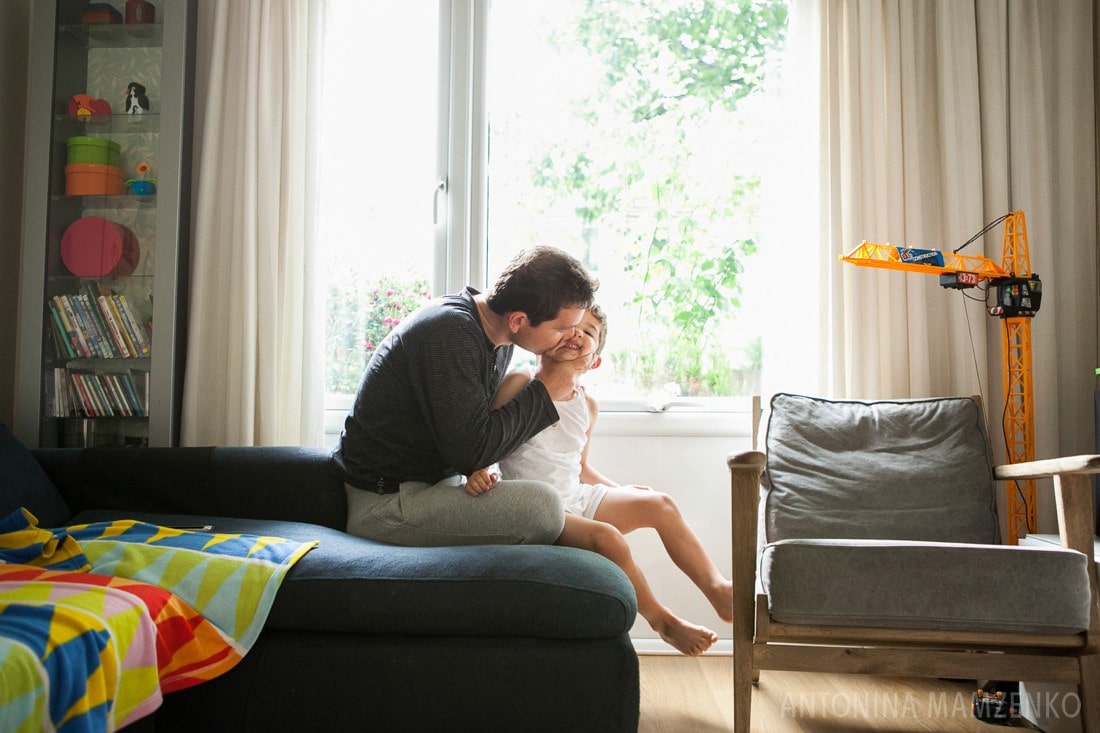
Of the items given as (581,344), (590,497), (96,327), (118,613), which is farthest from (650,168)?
(118,613)

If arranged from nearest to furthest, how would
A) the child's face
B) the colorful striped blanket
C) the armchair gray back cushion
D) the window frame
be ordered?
the colorful striped blanket, the child's face, the armchair gray back cushion, the window frame

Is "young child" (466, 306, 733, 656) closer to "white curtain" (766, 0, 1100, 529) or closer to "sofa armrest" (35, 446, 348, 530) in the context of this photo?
"sofa armrest" (35, 446, 348, 530)

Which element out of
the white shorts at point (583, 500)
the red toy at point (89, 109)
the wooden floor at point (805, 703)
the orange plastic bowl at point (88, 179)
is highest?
the red toy at point (89, 109)

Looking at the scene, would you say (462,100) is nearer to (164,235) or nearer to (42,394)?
(164,235)

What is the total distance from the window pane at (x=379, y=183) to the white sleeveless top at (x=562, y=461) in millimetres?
940

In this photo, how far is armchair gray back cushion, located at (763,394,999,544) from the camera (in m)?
2.37

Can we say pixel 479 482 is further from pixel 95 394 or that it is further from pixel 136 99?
pixel 136 99

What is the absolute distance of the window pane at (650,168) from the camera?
3.06 m

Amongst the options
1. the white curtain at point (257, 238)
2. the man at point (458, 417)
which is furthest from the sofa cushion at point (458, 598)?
the white curtain at point (257, 238)

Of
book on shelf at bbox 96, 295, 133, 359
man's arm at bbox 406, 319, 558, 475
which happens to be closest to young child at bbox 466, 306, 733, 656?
man's arm at bbox 406, 319, 558, 475

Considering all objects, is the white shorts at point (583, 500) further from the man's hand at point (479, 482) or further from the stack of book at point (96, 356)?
the stack of book at point (96, 356)

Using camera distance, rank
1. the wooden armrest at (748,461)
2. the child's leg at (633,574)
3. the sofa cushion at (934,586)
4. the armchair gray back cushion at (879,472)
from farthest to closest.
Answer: the armchair gray back cushion at (879,472) → the child's leg at (633,574) → the wooden armrest at (748,461) → the sofa cushion at (934,586)

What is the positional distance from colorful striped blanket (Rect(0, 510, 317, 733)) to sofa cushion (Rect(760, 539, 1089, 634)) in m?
1.07

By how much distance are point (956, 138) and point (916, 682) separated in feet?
5.51
